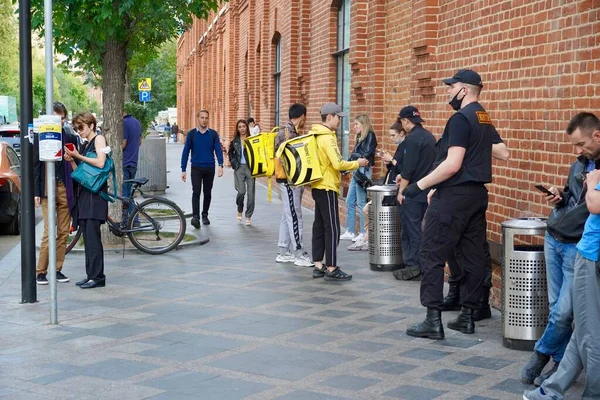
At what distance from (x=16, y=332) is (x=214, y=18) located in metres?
35.5

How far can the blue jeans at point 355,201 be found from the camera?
13.3 meters

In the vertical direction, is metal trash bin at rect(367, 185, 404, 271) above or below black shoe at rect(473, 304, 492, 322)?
above

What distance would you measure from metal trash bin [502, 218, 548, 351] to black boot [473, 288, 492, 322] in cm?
107

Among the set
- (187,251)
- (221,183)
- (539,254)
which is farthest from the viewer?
(221,183)

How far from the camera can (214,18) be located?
139 feet

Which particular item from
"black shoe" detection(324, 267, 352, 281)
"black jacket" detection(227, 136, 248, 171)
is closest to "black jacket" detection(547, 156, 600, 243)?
Result: "black shoe" detection(324, 267, 352, 281)

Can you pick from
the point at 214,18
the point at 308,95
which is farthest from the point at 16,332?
the point at 214,18

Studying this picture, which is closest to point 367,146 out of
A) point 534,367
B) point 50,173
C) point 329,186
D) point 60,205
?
point 329,186

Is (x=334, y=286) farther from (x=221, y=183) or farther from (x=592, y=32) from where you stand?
(x=221, y=183)

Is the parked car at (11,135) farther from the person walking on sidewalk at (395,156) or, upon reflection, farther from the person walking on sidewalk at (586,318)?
the person walking on sidewalk at (586,318)

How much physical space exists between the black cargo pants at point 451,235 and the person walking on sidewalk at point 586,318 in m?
1.93

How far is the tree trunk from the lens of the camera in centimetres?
1359

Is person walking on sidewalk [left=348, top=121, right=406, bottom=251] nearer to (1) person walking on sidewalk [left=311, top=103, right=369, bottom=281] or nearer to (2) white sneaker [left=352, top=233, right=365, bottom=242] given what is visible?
(1) person walking on sidewalk [left=311, top=103, right=369, bottom=281]

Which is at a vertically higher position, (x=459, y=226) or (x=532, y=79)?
(x=532, y=79)
